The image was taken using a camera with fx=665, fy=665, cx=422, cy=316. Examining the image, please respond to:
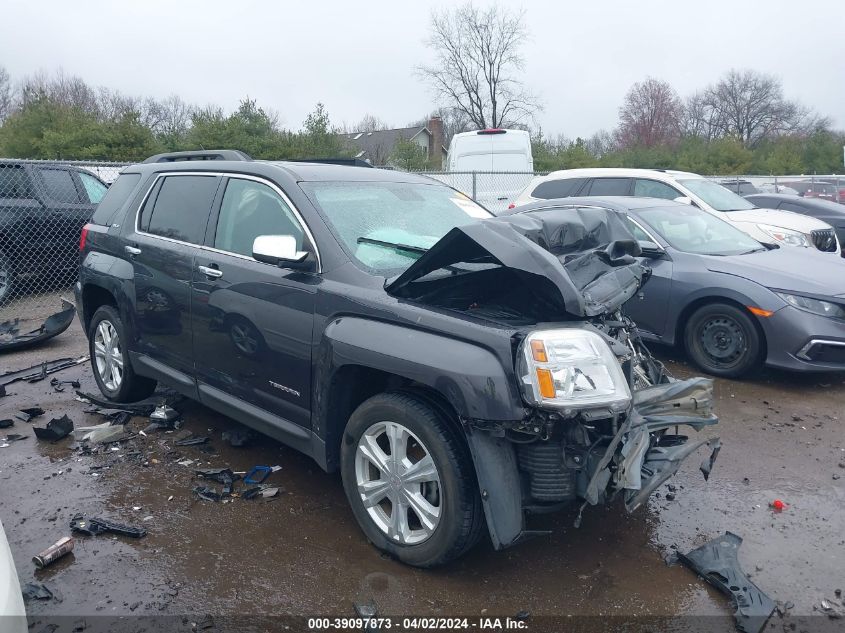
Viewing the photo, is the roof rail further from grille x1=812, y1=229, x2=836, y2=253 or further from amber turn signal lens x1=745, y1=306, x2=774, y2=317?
grille x1=812, y1=229, x2=836, y2=253

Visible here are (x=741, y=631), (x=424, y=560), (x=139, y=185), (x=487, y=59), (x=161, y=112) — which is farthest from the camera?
(x=161, y=112)

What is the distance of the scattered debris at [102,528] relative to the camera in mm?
3527

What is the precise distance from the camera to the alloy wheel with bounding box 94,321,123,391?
523 cm

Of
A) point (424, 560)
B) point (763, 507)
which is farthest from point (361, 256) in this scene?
point (763, 507)

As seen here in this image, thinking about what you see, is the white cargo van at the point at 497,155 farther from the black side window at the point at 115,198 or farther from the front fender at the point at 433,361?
the front fender at the point at 433,361

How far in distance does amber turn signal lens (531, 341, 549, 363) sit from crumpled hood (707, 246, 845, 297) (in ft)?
12.9

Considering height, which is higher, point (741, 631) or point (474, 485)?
point (474, 485)

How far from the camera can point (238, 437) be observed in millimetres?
4621

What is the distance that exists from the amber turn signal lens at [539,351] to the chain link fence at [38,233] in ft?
26.4

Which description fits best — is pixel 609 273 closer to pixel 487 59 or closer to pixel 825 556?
pixel 825 556

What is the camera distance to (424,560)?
3.10 metres

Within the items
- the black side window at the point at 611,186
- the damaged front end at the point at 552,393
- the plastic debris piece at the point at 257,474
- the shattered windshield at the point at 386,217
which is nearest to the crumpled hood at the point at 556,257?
the damaged front end at the point at 552,393

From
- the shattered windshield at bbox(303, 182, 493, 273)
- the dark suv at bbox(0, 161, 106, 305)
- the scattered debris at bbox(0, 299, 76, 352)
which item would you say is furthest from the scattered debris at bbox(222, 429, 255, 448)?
the dark suv at bbox(0, 161, 106, 305)

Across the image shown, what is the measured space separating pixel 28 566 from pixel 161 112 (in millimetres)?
61039
